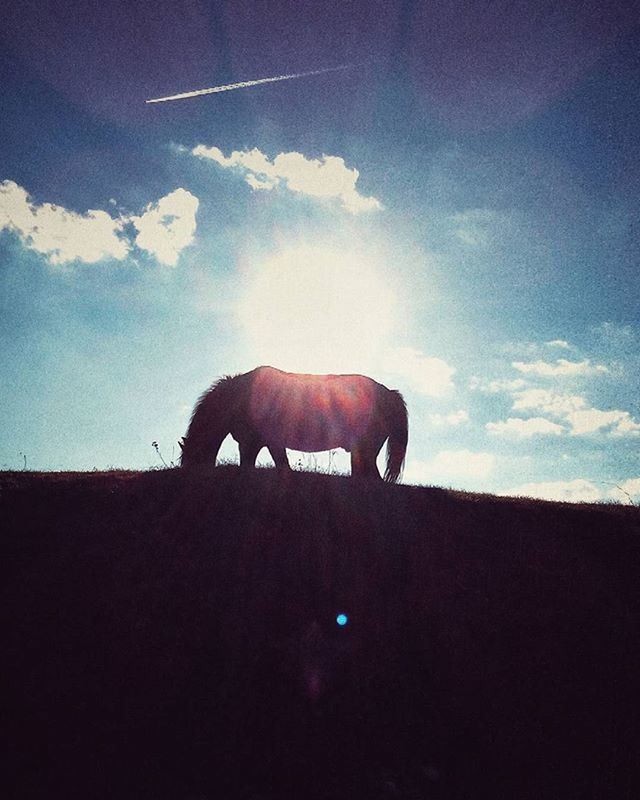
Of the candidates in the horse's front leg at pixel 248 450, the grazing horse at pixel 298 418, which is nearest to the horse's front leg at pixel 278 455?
the grazing horse at pixel 298 418

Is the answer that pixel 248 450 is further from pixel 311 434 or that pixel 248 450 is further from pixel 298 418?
pixel 311 434

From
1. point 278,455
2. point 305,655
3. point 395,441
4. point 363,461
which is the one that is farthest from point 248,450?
point 305,655

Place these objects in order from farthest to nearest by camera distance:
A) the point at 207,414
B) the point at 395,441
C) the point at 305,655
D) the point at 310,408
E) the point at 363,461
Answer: the point at 395,441, the point at 363,461, the point at 310,408, the point at 207,414, the point at 305,655

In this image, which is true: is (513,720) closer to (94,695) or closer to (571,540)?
(94,695)

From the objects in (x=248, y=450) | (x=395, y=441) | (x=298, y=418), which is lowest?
(x=248, y=450)

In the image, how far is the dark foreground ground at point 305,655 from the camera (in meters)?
3.32

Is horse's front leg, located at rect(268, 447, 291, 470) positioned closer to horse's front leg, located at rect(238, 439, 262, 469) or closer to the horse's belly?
the horse's belly

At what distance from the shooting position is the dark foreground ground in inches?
131

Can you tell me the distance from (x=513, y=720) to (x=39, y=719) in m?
3.72

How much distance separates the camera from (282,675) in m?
4.14

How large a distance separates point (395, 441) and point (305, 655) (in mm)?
8709

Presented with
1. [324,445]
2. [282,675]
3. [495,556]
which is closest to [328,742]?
[282,675]

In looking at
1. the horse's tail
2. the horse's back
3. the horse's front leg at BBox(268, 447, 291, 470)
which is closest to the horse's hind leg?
the horse's back

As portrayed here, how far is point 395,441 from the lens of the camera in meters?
12.7
